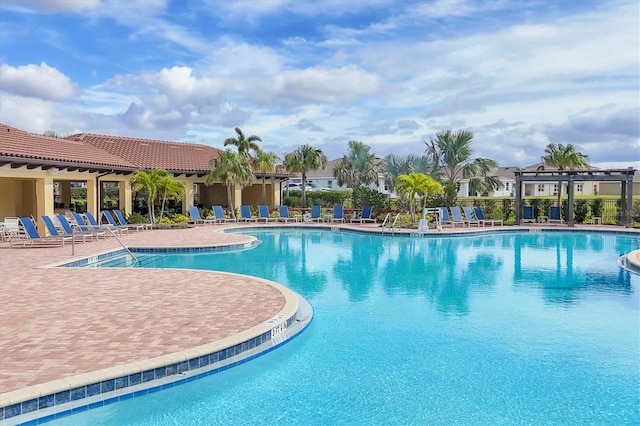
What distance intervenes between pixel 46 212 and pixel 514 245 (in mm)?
16981

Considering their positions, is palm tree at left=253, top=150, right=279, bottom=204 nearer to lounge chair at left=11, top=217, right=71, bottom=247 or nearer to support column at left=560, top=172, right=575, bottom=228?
lounge chair at left=11, top=217, right=71, bottom=247

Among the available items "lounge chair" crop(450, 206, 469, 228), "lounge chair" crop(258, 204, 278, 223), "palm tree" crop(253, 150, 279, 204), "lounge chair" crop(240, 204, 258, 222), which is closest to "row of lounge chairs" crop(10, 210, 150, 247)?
"lounge chair" crop(240, 204, 258, 222)

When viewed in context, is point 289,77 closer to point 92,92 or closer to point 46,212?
point 92,92

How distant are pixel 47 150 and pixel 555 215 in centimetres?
2286

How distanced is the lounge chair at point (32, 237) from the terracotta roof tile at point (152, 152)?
9.68m

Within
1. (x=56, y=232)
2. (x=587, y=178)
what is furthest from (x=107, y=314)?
(x=587, y=178)

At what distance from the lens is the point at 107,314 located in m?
7.48

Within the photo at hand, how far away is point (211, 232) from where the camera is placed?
2172 cm

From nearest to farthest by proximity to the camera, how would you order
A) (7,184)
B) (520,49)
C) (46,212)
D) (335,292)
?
(335,292) < (520,49) < (46,212) < (7,184)

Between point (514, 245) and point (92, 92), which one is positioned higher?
point (92, 92)

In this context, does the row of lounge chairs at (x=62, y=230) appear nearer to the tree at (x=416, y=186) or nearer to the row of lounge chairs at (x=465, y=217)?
the tree at (x=416, y=186)

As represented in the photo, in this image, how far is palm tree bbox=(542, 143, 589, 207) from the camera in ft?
89.4

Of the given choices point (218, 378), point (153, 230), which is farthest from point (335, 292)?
point (153, 230)

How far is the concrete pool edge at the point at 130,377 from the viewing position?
470 cm
